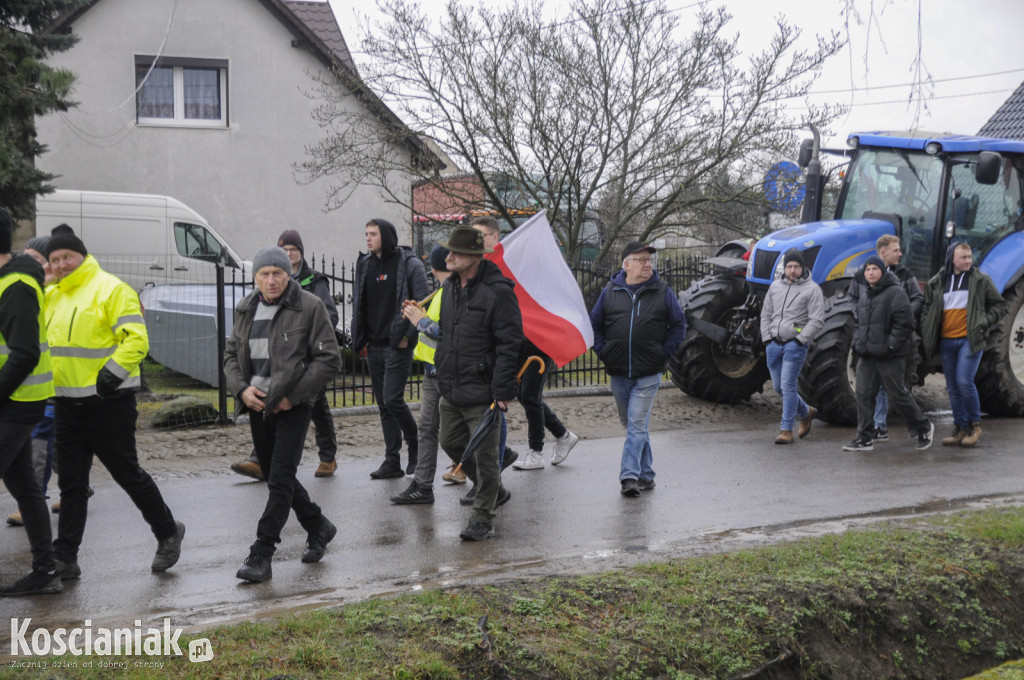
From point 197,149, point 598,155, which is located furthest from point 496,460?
point 197,149

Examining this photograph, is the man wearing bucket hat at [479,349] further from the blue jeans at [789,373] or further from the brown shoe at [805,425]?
the brown shoe at [805,425]

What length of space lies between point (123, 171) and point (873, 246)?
15.5 meters

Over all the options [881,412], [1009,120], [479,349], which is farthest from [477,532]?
[1009,120]

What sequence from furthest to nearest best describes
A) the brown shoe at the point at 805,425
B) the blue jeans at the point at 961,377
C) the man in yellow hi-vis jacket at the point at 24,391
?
the brown shoe at the point at 805,425, the blue jeans at the point at 961,377, the man in yellow hi-vis jacket at the point at 24,391

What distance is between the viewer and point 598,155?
56.4ft

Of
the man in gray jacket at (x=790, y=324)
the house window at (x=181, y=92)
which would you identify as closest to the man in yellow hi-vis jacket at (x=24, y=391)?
the man in gray jacket at (x=790, y=324)

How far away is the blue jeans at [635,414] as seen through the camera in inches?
326

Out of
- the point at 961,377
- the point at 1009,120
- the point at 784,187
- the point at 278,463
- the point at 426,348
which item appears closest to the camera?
the point at 278,463

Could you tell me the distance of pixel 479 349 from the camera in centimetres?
686

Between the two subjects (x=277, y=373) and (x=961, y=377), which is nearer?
(x=277, y=373)

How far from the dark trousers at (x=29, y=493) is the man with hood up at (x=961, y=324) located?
7.95 meters

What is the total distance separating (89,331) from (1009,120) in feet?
93.3

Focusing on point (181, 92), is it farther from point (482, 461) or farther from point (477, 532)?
point (477, 532)

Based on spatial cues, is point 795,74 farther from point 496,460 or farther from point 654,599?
point 654,599
